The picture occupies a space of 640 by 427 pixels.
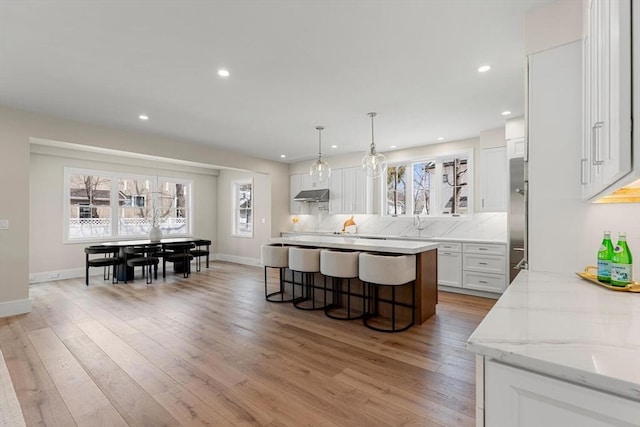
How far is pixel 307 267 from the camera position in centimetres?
409

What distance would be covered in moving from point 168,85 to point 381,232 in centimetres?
480

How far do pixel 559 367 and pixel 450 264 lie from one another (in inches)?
184

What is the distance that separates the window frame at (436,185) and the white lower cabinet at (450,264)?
30.9 inches

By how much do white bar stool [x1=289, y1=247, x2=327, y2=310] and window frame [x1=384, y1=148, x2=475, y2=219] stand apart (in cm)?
275

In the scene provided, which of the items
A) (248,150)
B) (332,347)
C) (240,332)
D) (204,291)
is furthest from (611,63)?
(248,150)

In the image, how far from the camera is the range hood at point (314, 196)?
716cm

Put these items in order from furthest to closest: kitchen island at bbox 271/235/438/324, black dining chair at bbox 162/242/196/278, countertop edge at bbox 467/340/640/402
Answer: black dining chair at bbox 162/242/196/278 < kitchen island at bbox 271/235/438/324 < countertop edge at bbox 467/340/640/402

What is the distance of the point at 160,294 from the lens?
509 centimetres

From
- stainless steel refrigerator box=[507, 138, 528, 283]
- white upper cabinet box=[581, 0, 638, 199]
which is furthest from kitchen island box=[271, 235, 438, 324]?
white upper cabinet box=[581, 0, 638, 199]

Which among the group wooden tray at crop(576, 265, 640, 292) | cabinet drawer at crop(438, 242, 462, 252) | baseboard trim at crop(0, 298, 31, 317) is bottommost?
baseboard trim at crop(0, 298, 31, 317)

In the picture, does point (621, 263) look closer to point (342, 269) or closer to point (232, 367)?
point (342, 269)

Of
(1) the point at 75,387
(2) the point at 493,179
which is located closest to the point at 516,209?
(2) the point at 493,179

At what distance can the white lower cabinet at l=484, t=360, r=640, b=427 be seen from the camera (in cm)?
73

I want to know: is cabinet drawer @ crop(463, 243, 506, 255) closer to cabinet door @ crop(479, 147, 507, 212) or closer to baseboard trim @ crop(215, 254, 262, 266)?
cabinet door @ crop(479, 147, 507, 212)
